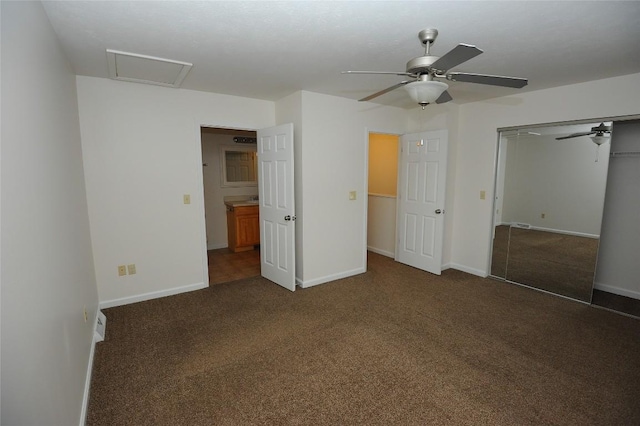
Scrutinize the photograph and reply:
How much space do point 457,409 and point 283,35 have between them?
266 centimetres

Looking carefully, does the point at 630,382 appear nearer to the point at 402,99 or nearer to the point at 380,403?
the point at 380,403

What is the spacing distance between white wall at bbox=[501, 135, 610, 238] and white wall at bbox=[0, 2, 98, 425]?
14.8 ft

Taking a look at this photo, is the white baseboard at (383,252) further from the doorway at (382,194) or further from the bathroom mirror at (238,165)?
the bathroom mirror at (238,165)

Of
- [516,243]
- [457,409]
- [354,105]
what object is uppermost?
[354,105]

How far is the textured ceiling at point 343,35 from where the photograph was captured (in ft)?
5.89

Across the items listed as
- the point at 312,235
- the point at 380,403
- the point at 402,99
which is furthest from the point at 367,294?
the point at 402,99

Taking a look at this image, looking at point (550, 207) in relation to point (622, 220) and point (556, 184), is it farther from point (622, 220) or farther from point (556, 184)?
point (622, 220)

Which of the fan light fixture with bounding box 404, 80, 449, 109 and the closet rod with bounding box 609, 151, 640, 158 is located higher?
the fan light fixture with bounding box 404, 80, 449, 109

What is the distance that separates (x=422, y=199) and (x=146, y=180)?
11.4 feet

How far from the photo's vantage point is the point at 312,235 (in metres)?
3.89

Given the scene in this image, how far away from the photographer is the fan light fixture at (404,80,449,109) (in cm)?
187

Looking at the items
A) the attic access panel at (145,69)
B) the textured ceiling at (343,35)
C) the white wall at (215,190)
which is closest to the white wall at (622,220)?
the textured ceiling at (343,35)

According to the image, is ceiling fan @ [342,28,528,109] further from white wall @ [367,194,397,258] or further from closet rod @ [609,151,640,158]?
white wall @ [367,194,397,258]

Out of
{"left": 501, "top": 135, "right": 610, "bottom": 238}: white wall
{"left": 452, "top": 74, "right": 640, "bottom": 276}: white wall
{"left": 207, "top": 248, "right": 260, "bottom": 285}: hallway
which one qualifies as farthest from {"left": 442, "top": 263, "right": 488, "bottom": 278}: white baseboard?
{"left": 207, "top": 248, "right": 260, "bottom": 285}: hallway
